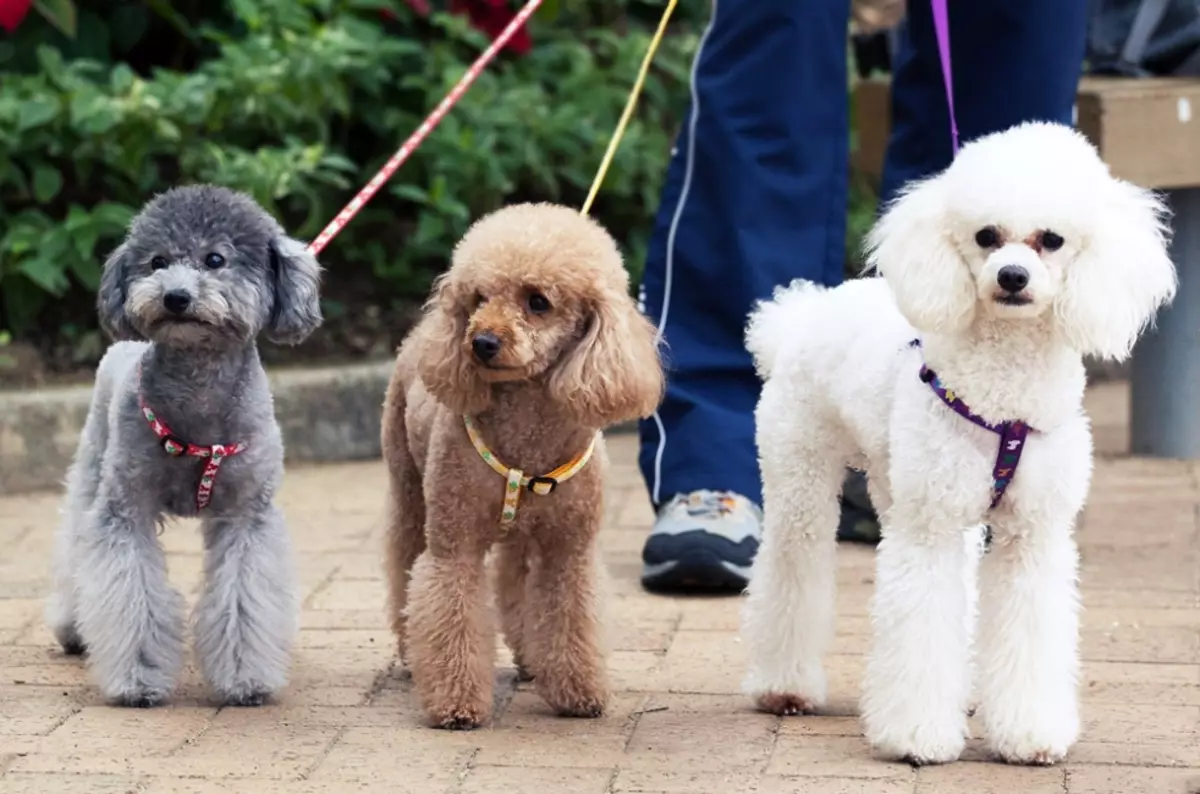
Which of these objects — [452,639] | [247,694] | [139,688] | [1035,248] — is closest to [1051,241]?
[1035,248]

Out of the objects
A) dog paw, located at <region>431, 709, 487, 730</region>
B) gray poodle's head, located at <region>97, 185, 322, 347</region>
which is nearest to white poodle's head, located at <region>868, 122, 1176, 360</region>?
dog paw, located at <region>431, 709, 487, 730</region>

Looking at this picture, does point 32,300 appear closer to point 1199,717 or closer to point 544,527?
point 544,527

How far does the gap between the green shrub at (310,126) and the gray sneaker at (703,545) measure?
1839mm

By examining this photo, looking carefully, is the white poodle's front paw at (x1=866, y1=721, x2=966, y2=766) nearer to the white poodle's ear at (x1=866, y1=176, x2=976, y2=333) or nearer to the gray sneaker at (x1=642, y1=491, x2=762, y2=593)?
the white poodle's ear at (x1=866, y1=176, x2=976, y2=333)

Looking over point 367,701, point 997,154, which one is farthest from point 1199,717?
point 367,701

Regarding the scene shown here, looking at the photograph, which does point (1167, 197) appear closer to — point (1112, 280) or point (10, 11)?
point (1112, 280)

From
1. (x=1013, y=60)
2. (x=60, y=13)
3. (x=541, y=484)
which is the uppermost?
(x=60, y=13)

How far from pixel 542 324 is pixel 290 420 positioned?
2739mm

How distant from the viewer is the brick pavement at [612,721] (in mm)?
3400

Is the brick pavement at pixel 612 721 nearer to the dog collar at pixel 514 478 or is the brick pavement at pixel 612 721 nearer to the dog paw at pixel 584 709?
the dog paw at pixel 584 709

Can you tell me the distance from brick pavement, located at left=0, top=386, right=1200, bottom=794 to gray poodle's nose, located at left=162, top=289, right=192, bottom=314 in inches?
30.5

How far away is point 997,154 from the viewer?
10.8 ft

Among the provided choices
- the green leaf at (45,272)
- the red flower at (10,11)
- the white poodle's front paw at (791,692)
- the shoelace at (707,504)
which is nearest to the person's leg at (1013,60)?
the shoelace at (707,504)

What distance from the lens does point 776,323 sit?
394cm
